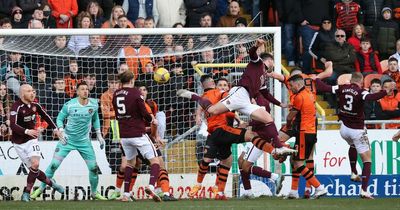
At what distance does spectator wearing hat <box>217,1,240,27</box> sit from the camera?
28.3 m

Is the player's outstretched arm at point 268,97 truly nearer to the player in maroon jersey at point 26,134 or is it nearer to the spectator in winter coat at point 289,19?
the player in maroon jersey at point 26,134

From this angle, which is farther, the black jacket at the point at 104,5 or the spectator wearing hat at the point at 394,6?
the spectator wearing hat at the point at 394,6

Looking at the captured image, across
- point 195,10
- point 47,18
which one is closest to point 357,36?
point 195,10

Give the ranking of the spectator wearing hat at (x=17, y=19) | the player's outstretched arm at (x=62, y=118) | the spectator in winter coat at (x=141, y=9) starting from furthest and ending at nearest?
the spectator in winter coat at (x=141, y=9)
the spectator wearing hat at (x=17, y=19)
the player's outstretched arm at (x=62, y=118)

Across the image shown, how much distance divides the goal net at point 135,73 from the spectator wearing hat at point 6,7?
290cm

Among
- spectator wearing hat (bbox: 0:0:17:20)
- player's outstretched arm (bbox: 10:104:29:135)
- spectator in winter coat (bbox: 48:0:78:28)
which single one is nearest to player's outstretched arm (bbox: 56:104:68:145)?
player's outstretched arm (bbox: 10:104:29:135)

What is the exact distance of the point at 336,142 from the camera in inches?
1004

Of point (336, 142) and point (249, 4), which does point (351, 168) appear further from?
point (249, 4)

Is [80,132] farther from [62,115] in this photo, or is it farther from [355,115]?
[355,115]

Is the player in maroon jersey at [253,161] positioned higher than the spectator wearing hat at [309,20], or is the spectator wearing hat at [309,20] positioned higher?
the spectator wearing hat at [309,20]

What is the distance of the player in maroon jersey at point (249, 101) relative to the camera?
70.8 ft

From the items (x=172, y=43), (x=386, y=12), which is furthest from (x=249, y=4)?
(x=172, y=43)

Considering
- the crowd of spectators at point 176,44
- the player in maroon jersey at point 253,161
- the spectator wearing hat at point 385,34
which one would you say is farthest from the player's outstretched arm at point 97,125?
the spectator wearing hat at point 385,34

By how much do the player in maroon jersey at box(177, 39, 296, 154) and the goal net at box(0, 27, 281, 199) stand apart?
2376 mm
